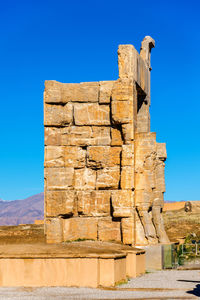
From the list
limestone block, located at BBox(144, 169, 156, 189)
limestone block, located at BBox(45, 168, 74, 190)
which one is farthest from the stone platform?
limestone block, located at BBox(144, 169, 156, 189)

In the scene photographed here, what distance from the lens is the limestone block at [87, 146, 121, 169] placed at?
1413 cm

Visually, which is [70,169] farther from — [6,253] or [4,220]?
[4,220]

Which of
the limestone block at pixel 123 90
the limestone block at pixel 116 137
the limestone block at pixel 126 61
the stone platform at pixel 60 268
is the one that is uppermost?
the limestone block at pixel 126 61

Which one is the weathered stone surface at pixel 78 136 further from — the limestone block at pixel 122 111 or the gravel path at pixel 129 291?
the gravel path at pixel 129 291

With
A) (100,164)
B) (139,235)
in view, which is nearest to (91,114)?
(100,164)

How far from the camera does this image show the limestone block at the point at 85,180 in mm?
14266

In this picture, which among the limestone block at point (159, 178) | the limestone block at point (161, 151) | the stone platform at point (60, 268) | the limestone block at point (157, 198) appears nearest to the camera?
the stone platform at point (60, 268)

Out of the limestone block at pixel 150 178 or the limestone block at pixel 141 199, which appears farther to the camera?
the limestone block at pixel 150 178

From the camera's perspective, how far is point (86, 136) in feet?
47.0

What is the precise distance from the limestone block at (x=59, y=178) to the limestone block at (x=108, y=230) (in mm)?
1285

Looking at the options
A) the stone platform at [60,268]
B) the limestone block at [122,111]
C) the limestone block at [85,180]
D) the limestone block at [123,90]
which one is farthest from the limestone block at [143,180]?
the stone platform at [60,268]

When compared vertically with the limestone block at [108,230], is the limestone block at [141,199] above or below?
above

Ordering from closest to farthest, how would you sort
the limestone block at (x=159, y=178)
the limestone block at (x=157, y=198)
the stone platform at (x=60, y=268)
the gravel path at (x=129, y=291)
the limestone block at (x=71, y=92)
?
the gravel path at (x=129, y=291), the stone platform at (x=60, y=268), the limestone block at (x=71, y=92), the limestone block at (x=157, y=198), the limestone block at (x=159, y=178)

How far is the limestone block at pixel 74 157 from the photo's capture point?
14320 mm
